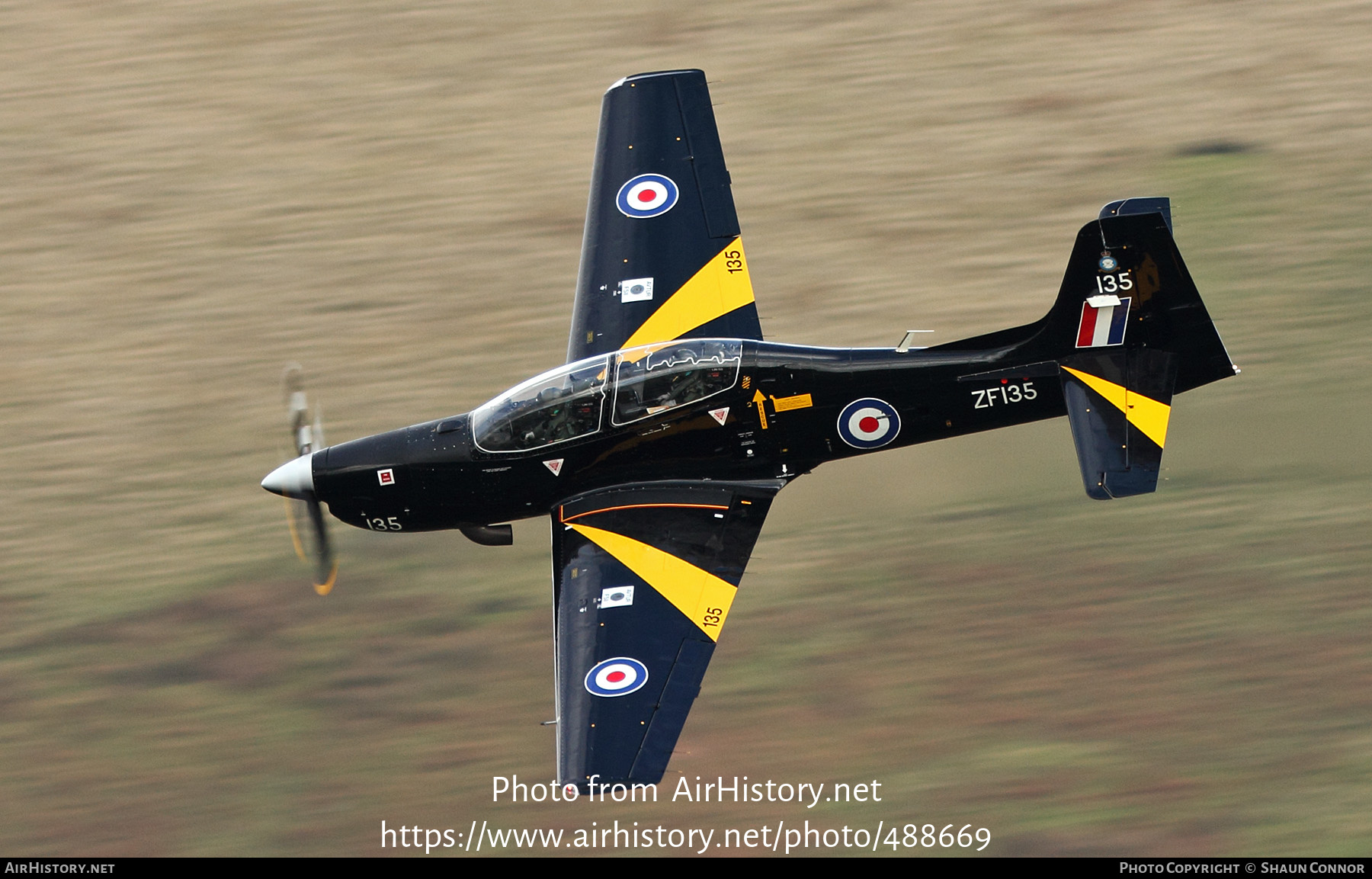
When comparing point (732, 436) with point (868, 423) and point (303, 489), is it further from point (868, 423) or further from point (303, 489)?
point (303, 489)

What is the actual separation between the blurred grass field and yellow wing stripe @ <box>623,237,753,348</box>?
277cm

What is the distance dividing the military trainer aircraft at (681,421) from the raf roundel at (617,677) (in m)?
0.02

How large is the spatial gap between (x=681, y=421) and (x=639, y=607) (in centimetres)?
197

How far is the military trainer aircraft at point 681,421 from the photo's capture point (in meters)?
13.8

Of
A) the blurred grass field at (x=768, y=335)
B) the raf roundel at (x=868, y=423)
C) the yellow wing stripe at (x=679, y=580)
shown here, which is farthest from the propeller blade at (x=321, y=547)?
the raf roundel at (x=868, y=423)

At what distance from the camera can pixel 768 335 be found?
1825cm

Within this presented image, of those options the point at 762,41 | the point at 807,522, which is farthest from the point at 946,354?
the point at 762,41

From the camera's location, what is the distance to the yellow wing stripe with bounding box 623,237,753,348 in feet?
50.7

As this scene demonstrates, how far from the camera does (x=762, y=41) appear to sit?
21.8 meters

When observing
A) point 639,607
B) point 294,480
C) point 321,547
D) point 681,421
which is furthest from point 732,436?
point 294,480

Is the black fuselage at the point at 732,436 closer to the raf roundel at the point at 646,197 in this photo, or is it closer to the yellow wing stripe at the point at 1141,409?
the yellow wing stripe at the point at 1141,409

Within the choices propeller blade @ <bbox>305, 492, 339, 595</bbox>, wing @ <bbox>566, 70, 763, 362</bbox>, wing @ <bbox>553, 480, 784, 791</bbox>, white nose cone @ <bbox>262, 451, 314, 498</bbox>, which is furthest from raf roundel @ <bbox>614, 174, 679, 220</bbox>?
propeller blade @ <bbox>305, 492, 339, 595</bbox>

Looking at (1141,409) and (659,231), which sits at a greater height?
(659,231)

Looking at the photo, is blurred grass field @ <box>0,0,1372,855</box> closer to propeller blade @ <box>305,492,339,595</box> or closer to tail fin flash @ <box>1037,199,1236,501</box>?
propeller blade @ <box>305,492,339,595</box>
